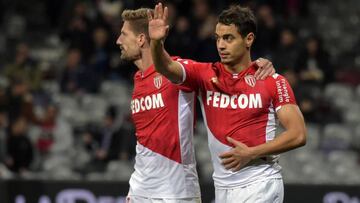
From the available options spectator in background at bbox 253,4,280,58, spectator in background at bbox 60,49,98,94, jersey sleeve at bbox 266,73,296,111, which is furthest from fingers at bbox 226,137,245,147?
spectator in background at bbox 60,49,98,94

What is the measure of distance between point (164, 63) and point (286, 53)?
811cm

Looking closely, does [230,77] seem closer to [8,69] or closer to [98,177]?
[98,177]

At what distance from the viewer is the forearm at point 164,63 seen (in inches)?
240

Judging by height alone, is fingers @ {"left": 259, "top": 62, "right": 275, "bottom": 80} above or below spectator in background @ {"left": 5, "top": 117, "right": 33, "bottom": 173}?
above

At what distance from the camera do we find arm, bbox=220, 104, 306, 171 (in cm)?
611

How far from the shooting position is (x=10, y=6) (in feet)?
55.7

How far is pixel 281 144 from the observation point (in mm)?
6102

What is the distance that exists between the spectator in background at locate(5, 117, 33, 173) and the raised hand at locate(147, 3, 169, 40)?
6.63 m

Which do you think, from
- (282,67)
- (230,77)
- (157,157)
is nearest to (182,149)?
(157,157)

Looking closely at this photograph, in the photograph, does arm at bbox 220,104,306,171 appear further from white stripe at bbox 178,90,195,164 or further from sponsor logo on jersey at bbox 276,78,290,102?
white stripe at bbox 178,90,195,164

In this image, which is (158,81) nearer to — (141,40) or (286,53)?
(141,40)

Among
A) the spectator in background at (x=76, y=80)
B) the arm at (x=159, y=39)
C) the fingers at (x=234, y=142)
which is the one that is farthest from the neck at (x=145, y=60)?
the spectator in background at (x=76, y=80)

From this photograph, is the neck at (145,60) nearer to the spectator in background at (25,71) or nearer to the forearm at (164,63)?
the forearm at (164,63)

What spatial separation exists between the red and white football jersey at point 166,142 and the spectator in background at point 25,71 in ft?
25.3
